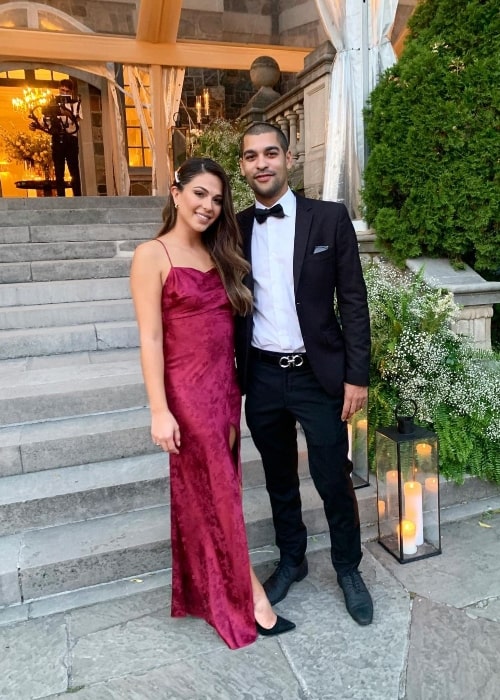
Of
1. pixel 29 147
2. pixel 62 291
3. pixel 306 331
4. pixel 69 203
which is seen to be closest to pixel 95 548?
pixel 306 331

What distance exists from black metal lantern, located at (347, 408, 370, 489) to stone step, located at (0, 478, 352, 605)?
0.38 meters

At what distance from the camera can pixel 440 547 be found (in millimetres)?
2703

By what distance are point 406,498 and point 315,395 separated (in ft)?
2.89

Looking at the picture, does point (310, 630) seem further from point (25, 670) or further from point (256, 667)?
point (25, 670)

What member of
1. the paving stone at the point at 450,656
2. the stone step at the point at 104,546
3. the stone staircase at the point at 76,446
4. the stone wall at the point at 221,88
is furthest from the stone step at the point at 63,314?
the stone wall at the point at 221,88

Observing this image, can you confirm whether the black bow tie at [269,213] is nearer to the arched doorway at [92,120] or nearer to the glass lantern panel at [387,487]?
the glass lantern panel at [387,487]

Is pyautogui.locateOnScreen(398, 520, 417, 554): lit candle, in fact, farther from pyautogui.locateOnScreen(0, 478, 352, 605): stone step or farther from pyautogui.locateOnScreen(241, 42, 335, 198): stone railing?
pyautogui.locateOnScreen(241, 42, 335, 198): stone railing

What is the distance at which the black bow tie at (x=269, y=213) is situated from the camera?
81.2 inches

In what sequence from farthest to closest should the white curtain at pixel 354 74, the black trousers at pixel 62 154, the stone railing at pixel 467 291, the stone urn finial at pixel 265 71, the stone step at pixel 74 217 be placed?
the black trousers at pixel 62 154 < the stone urn finial at pixel 265 71 < the stone step at pixel 74 217 < the white curtain at pixel 354 74 < the stone railing at pixel 467 291

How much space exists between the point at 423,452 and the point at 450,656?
89 centimetres

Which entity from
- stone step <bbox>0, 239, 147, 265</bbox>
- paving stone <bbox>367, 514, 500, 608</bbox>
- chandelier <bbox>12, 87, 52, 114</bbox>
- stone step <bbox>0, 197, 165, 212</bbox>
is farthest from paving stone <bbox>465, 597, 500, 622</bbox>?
chandelier <bbox>12, 87, 52, 114</bbox>

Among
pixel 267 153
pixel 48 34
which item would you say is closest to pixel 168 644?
pixel 267 153

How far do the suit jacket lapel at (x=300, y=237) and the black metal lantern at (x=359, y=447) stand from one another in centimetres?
131

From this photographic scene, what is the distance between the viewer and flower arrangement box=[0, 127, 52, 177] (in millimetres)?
12070
